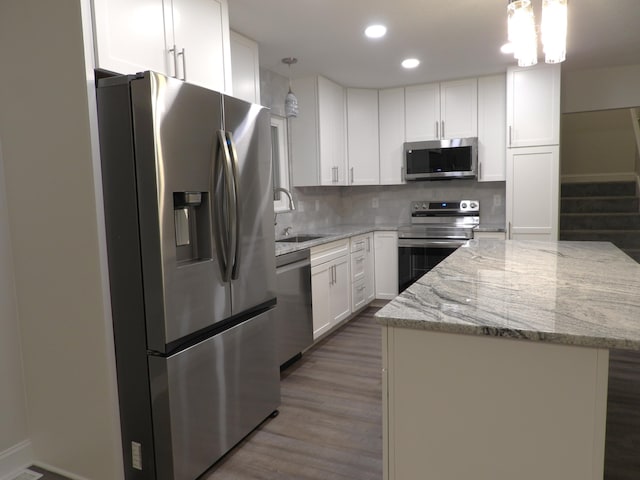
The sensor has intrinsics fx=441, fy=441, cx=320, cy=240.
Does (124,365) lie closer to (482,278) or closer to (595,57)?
(482,278)

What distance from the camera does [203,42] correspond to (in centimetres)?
240

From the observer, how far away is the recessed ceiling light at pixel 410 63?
3.89m

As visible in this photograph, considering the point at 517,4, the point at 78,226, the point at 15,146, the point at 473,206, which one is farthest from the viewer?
the point at 473,206

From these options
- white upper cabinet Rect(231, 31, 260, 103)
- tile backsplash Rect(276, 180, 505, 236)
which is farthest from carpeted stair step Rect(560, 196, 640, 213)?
white upper cabinet Rect(231, 31, 260, 103)

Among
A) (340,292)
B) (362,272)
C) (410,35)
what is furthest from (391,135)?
(340,292)

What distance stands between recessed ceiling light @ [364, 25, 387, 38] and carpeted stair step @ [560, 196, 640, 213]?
398 centimetres

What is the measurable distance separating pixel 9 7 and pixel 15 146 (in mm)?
595

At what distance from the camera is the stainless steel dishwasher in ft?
9.85

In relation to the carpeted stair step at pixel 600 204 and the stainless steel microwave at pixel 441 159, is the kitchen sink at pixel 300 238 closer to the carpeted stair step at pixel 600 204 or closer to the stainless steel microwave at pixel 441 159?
the stainless steel microwave at pixel 441 159

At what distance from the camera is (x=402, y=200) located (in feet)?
17.4

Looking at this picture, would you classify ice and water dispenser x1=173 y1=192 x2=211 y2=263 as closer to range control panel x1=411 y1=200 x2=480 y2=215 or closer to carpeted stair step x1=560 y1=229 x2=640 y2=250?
range control panel x1=411 y1=200 x2=480 y2=215

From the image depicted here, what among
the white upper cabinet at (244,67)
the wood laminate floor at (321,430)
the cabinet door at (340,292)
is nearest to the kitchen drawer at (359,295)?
the cabinet door at (340,292)

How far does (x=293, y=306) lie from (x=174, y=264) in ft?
4.74

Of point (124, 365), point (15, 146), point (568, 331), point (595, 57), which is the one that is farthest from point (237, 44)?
point (595, 57)
